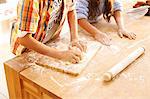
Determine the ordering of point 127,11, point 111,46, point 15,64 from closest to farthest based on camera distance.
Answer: point 15,64
point 111,46
point 127,11

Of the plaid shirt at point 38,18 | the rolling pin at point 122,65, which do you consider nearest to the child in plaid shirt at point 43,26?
the plaid shirt at point 38,18

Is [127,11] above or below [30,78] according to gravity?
above

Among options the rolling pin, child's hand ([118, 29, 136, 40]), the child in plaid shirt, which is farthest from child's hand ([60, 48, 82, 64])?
child's hand ([118, 29, 136, 40])

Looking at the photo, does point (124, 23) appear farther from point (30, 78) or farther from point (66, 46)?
point (30, 78)

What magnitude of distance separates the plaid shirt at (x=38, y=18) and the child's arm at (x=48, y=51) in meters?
0.03

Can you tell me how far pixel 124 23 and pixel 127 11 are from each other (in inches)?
6.0

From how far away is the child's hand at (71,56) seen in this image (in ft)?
2.47

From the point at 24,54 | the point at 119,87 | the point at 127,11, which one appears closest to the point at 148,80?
the point at 119,87

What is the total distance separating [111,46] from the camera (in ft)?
2.83

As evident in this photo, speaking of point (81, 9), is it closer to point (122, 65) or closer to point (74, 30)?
point (74, 30)

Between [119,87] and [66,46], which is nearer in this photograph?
[119,87]

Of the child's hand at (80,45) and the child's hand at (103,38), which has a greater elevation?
the child's hand at (103,38)

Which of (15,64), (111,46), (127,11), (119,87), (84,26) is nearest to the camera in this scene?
(119,87)

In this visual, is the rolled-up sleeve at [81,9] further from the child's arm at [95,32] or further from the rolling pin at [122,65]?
the rolling pin at [122,65]
